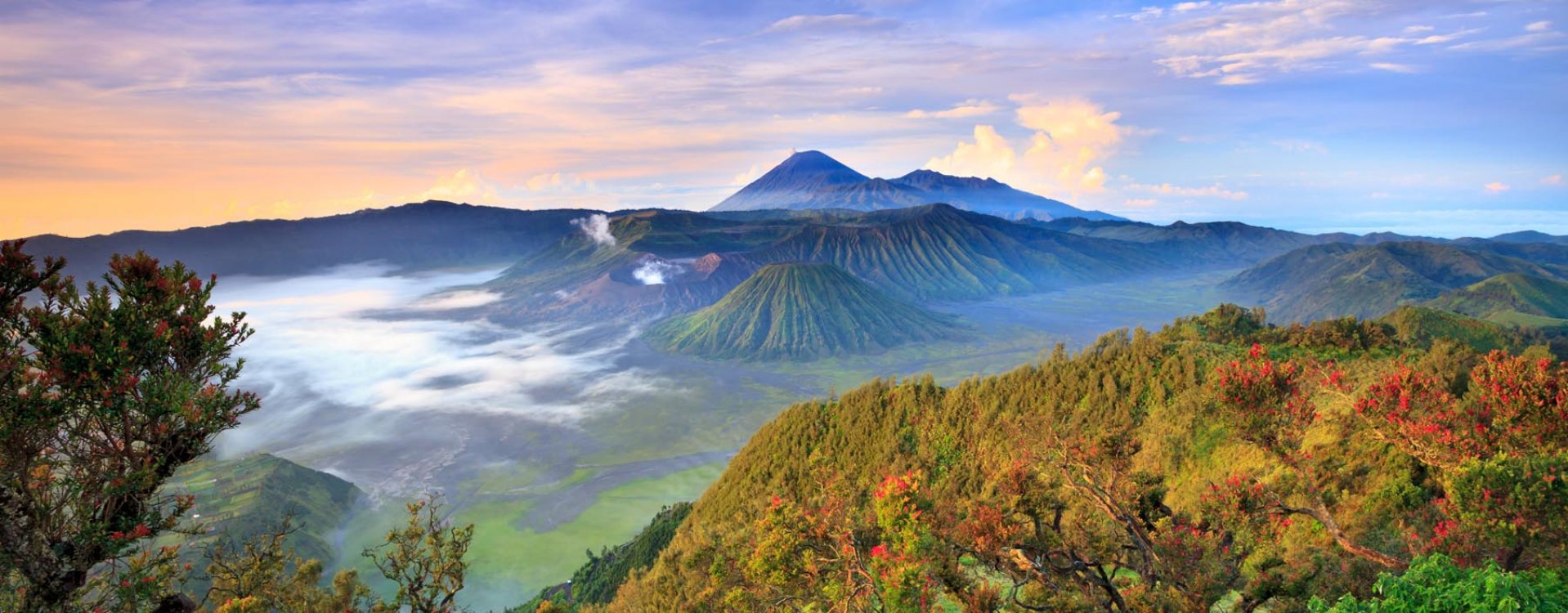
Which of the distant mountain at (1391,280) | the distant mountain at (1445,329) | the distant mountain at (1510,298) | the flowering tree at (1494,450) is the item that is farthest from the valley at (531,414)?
the distant mountain at (1510,298)

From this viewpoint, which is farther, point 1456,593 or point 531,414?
point 531,414

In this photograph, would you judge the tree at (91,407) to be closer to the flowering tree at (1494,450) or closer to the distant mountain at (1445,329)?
the flowering tree at (1494,450)

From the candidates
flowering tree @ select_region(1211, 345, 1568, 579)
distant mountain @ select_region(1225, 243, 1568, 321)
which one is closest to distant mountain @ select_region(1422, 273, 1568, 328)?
distant mountain @ select_region(1225, 243, 1568, 321)

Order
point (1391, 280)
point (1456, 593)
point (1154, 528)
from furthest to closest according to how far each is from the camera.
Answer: point (1391, 280)
point (1154, 528)
point (1456, 593)

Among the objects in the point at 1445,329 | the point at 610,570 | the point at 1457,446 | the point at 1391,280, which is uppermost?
the point at 1457,446

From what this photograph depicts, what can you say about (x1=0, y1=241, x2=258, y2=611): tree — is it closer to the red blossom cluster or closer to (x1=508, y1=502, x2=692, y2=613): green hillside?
the red blossom cluster

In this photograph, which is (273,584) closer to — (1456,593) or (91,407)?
(91,407)

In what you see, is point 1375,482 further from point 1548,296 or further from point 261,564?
point 1548,296

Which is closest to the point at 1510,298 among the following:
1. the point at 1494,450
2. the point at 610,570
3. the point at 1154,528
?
the point at 1494,450
